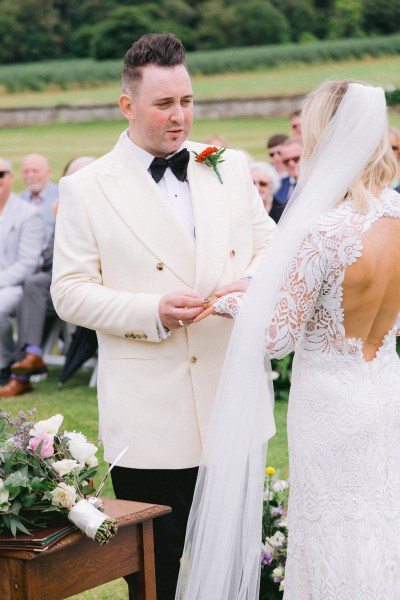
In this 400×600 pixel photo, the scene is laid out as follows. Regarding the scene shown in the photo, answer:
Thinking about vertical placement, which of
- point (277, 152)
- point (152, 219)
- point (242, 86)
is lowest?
point (242, 86)

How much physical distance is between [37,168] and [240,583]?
880 cm

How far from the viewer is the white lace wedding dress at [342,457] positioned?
3754 mm

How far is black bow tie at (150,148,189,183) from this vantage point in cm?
→ 420

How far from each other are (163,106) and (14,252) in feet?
21.6

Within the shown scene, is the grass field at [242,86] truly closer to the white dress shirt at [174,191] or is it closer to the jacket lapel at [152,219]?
the white dress shirt at [174,191]

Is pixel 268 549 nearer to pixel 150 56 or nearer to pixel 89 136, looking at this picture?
pixel 150 56

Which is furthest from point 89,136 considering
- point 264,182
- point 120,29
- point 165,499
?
point 165,499

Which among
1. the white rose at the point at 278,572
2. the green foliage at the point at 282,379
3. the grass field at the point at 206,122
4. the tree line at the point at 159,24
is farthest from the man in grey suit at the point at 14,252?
the tree line at the point at 159,24

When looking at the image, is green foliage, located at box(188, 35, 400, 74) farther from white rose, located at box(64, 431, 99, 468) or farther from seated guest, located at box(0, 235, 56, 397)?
white rose, located at box(64, 431, 99, 468)

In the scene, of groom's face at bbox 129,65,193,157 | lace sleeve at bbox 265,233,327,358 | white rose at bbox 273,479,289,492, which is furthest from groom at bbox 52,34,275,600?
white rose at bbox 273,479,289,492

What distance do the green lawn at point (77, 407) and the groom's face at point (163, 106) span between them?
3398 mm

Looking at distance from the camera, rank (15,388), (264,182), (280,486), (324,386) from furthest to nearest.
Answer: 1. (15,388)
2. (264,182)
3. (280,486)
4. (324,386)

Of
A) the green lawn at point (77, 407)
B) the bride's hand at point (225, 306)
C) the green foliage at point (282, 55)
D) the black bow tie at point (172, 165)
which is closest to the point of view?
the bride's hand at point (225, 306)

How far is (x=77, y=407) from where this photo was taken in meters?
9.25
